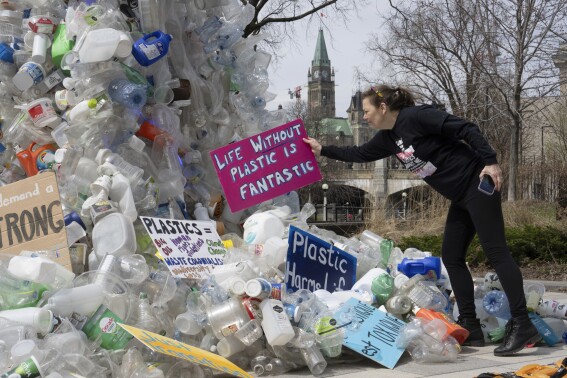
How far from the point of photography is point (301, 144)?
5.70 m

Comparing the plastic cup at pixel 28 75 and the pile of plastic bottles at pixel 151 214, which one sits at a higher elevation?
the plastic cup at pixel 28 75

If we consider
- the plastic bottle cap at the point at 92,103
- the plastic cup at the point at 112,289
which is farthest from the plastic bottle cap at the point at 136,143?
the plastic cup at the point at 112,289

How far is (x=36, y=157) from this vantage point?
230 inches

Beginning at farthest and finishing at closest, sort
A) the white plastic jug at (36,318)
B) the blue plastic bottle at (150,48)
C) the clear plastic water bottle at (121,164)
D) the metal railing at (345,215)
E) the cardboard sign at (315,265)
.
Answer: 1. the metal railing at (345,215)
2. the blue plastic bottle at (150,48)
3. the clear plastic water bottle at (121,164)
4. the cardboard sign at (315,265)
5. the white plastic jug at (36,318)

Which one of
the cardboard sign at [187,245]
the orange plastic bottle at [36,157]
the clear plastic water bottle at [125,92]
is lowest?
the cardboard sign at [187,245]

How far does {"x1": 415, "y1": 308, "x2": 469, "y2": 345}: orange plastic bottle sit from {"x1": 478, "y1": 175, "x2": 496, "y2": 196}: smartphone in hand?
2.63ft

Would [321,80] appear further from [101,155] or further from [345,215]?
[101,155]

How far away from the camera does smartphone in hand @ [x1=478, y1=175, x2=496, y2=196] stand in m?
4.49

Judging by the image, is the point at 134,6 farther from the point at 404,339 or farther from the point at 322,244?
the point at 404,339

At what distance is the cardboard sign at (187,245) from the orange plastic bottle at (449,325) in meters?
1.36

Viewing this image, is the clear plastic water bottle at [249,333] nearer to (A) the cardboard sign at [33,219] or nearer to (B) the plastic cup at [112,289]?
(B) the plastic cup at [112,289]

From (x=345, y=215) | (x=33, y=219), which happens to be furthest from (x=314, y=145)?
(x=345, y=215)

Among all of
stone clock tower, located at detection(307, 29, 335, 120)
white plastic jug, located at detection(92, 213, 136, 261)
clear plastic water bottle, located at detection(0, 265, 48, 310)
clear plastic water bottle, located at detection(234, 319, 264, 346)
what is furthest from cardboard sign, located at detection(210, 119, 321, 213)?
stone clock tower, located at detection(307, 29, 335, 120)

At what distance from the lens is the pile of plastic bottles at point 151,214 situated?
13.0ft
